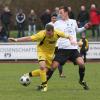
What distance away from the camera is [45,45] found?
14781 mm

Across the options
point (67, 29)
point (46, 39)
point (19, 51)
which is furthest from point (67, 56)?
point (19, 51)

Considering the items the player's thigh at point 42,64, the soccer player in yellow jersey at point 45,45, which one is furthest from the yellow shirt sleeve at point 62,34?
the player's thigh at point 42,64

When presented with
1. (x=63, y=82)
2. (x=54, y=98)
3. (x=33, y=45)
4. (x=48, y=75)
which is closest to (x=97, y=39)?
(x=33, y=45)

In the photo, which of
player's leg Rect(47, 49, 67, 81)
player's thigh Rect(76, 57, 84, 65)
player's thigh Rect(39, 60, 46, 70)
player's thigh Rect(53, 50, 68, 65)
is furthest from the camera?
player's thigh Rect(53, 50, 68, 65)

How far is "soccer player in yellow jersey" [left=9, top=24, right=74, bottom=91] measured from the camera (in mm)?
14445

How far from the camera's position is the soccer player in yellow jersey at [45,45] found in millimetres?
14445

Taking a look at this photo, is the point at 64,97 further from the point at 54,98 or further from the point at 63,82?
the point at 63,82

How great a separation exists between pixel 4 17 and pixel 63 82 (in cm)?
1504

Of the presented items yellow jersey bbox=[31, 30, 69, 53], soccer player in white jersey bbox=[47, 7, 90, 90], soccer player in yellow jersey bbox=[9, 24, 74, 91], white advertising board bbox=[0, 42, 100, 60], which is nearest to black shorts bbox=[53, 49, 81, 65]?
soccer player in white jersey bbox=[47, 7, 90, 90]

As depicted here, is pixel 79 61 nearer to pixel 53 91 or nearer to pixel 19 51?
pixel 53 91

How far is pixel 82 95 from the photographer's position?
13602 mm

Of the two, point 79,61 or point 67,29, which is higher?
point 67,29

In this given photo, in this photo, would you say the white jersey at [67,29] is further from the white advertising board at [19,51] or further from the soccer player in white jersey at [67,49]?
the white advertising board at [19,51]

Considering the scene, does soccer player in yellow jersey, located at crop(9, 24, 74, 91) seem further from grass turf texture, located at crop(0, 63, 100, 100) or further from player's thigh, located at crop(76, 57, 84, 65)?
player's thigh, located at crop(76, 57, 84, 65)
